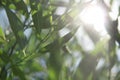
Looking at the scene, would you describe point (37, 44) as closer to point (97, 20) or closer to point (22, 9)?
point (22, 9)

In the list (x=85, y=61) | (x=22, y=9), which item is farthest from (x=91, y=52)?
(x=22, y=9)

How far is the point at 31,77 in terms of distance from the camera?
0.79 metres

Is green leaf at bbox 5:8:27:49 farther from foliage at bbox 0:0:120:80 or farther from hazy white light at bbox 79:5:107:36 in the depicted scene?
hazy white light at bbox 79:5:107:36

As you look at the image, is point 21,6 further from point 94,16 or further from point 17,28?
point 94,16

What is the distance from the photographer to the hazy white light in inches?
29.3

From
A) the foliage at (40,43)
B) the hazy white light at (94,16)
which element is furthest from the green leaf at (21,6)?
the hazy white light at (94,16)

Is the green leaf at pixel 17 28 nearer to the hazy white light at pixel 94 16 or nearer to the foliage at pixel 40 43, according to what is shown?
the foliage at pixel 40 43

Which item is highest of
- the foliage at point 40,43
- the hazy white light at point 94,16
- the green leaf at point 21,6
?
the green leaf at point 21,6

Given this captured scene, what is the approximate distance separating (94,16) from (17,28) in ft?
0.72

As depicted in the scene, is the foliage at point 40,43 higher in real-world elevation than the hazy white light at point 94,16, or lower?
higher

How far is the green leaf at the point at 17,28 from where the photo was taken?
0.61m

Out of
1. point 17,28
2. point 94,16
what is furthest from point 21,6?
point 94,16

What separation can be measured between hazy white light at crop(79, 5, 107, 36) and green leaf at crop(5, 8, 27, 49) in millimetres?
155

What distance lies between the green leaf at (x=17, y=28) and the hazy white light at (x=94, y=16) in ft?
0.51
